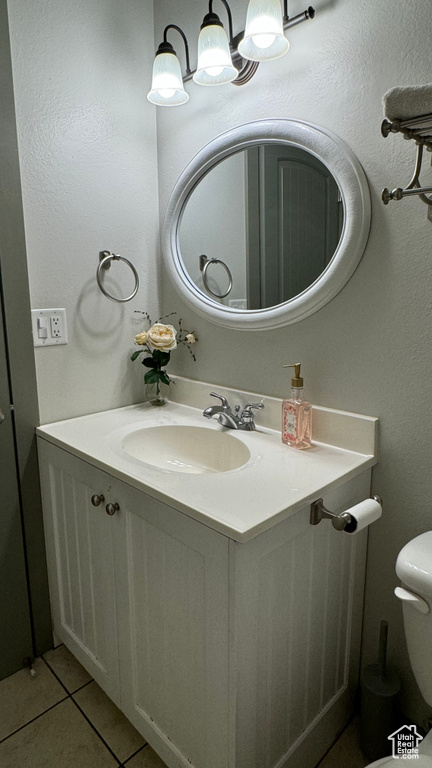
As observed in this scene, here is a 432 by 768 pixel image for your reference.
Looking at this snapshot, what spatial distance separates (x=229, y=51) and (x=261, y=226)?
468 mm

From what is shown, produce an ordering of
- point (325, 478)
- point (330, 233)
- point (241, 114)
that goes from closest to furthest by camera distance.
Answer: point (325, 478), point (330, 233), point (241, 114)

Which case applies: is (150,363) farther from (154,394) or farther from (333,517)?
(333,517)

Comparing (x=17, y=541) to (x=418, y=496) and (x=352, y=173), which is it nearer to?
(x=418, y=496)

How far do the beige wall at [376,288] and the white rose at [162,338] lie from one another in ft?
1.05

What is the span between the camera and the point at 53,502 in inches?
55.6

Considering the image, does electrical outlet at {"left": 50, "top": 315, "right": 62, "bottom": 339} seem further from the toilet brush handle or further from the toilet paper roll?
the toilet brush handle

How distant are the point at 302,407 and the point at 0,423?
871 mm

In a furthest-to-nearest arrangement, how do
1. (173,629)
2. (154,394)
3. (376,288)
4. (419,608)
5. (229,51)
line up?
(154,394)
(229,51)
(376,288)
(173,629)
(419,608)

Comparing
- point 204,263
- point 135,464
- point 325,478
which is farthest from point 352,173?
point 135,464

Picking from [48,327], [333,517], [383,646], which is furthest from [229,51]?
[383,646]

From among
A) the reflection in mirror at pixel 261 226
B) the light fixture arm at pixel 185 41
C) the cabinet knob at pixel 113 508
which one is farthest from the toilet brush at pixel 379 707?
the light fixture arm at pixel 185 41

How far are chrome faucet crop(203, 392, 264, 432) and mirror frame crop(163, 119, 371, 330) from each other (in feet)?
0.77

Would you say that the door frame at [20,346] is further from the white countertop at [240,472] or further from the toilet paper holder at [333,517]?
the toilet paper holder at [333,517]

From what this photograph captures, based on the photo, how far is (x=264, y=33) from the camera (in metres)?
1.10
